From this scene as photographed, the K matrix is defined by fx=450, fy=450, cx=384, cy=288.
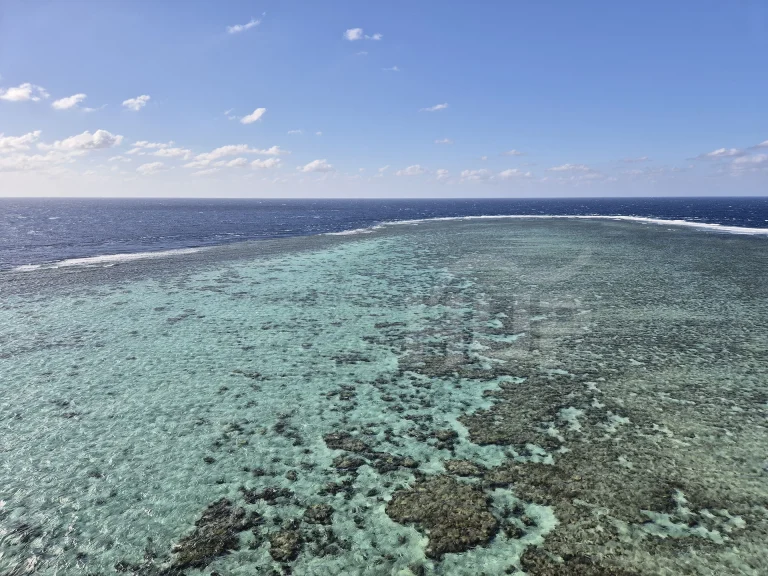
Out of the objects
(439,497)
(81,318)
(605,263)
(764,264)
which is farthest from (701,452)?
(764,264)

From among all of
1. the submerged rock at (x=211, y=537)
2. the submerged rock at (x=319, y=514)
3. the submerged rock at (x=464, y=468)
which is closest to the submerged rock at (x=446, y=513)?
the submerged rock at (x=464, y=468)

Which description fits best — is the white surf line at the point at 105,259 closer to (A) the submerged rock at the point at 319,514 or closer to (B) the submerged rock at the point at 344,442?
(B) the submerged rock at the point at 344,442

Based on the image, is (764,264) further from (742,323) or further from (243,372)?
(243,372)

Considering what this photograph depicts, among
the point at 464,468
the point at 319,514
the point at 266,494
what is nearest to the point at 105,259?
the point at 266,494

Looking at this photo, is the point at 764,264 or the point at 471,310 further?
the point at 764,264

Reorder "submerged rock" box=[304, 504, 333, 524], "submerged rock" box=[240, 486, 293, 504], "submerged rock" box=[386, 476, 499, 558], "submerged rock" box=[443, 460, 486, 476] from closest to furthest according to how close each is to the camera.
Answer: "submerged rock" box=[386, 476, 499, 558]
"submerged rock" box=[304, 504, 333, 524]
"submerged rock" box=[240, 486, 293, 504]
"submerged rock" box=[443, 460, 486, 476]

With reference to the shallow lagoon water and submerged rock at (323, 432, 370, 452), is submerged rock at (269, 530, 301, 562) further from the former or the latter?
submerged rock at (323, 432, 370, 452)

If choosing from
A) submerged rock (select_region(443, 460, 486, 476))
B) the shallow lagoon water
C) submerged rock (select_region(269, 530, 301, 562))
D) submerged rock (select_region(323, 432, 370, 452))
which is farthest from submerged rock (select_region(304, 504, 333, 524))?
submerged rock (select_region(443, 460, 486, 476))
